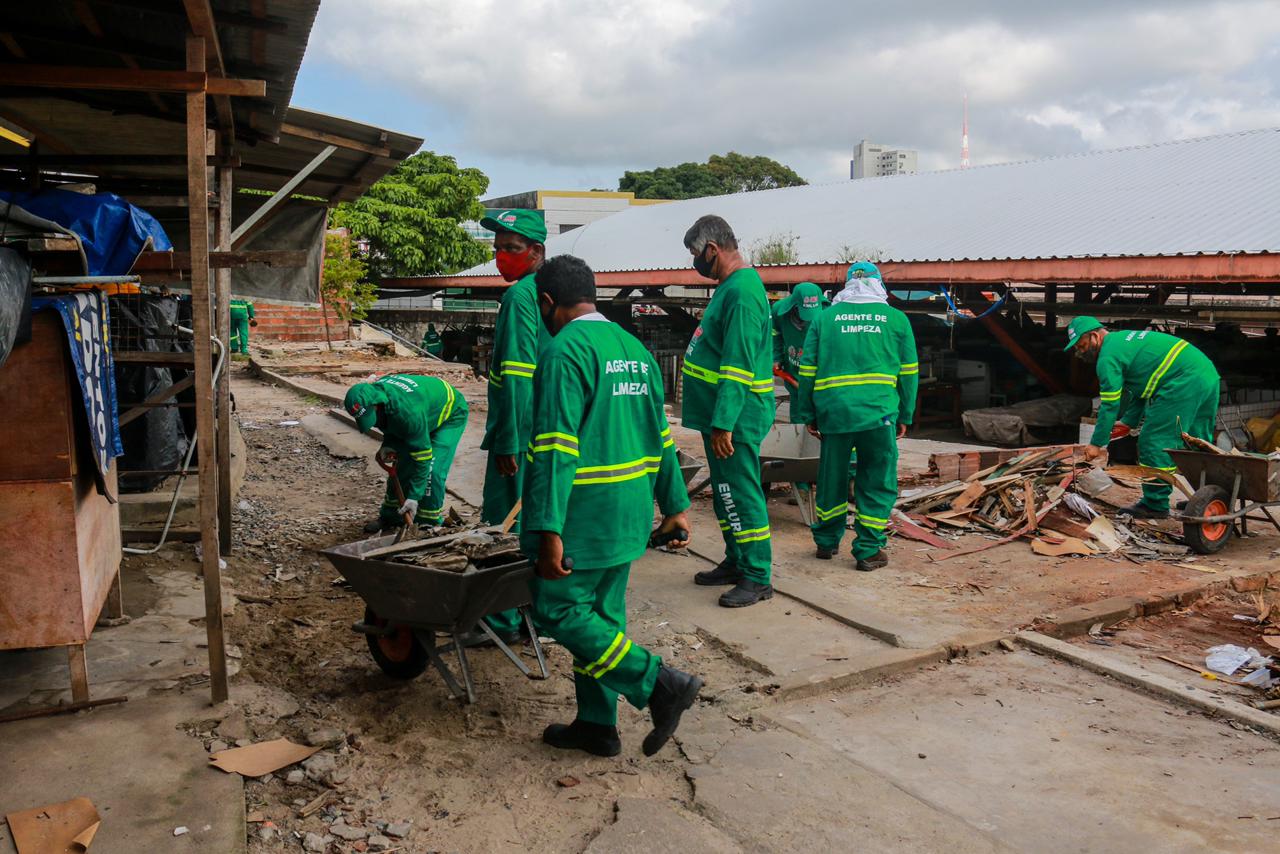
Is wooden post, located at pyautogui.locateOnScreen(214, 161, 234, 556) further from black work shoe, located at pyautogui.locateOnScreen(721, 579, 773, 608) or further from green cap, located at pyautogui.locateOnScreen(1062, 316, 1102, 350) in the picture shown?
green cap, located at pyautogui.locateOnScreen(1062, 316, 1102, 350)

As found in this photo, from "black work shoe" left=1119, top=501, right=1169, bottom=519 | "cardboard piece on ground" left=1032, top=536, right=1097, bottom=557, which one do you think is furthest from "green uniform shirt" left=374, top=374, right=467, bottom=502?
"black work shoe" left=1119, top=501, right=1169, bottom=519

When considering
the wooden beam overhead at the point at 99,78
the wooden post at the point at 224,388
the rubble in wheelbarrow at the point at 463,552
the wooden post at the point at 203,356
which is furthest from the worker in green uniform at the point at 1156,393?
the wooden beam overhead at the point at 99,78

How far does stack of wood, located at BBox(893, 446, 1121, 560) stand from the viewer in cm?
696

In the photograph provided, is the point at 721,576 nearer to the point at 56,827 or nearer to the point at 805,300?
the point at 56,827

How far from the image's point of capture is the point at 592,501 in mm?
3445

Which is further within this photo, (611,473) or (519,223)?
(519,223)

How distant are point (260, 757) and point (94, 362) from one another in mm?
1778

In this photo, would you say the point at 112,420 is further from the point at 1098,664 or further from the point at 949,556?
the point at 949,556

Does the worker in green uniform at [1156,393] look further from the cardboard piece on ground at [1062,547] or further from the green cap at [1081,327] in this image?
the cardboard piece on ground at [1062,547]

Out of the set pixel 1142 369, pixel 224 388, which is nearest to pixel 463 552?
pixel 224 388

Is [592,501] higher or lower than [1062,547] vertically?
higher

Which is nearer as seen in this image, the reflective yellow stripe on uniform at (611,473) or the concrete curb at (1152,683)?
the reflective yellow stripe on uniform at (611,473)

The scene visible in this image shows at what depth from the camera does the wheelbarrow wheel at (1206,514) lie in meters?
6.71

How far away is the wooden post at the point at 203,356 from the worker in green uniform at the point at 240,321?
14322mm
